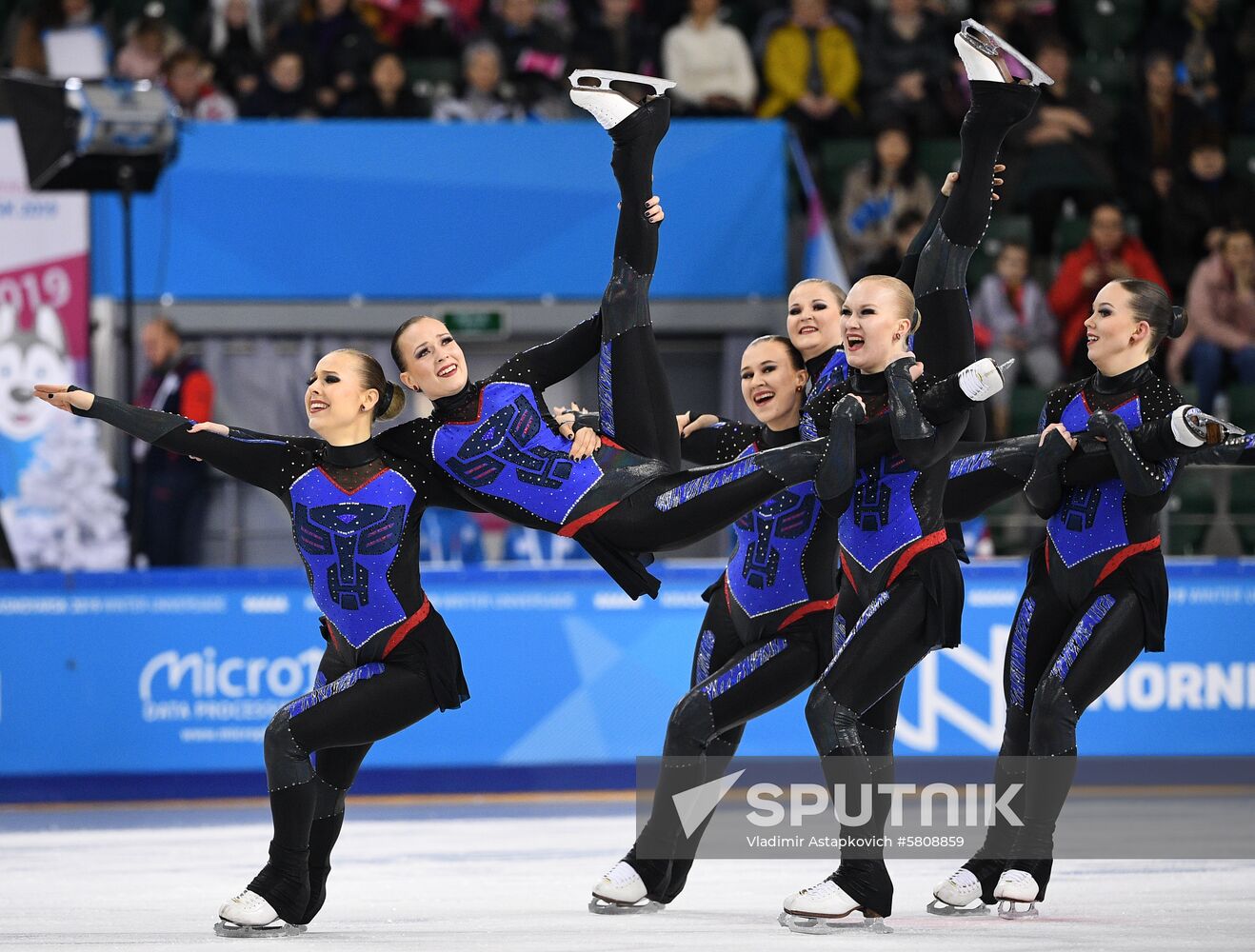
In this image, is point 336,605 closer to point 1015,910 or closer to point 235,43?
point 1015,910

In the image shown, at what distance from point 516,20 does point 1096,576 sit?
748 centimetres

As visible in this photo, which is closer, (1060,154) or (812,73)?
(1060,154)

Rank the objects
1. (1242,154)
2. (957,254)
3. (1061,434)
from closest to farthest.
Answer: (1061,434), (957,254), (1242,154)

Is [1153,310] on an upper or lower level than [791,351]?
upper

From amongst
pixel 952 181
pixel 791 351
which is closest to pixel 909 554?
pixel 791 351

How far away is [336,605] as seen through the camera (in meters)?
5.00

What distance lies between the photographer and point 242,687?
26.7 feet

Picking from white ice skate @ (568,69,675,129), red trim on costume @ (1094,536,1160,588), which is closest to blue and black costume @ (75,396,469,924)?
white ice skate @ (568,69,675,129)

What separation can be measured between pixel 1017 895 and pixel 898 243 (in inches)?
236

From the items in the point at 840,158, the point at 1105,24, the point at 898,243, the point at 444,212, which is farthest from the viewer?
the point at 1105,24

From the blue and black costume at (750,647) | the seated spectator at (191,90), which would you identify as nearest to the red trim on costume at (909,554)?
the blue and black costume at (750,647)

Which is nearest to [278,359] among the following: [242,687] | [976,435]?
[242,687]

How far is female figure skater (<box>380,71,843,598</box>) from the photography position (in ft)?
16.5

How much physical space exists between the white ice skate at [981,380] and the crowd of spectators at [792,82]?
6.04m
